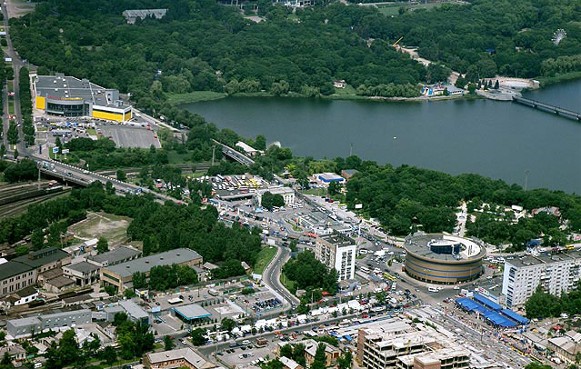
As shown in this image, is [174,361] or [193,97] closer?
[174,361]

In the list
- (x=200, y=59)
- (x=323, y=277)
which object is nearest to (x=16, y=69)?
(x=200, y=59)

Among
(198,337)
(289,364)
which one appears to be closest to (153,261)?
(198,337)

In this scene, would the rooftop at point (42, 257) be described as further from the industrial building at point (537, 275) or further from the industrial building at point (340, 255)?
the industrial building at point (537, 275)

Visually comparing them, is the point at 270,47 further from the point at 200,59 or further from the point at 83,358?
the point at 83,358

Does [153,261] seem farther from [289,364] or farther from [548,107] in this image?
[548,107]

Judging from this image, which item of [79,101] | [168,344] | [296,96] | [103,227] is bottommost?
[168,344]

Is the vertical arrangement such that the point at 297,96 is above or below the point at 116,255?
above

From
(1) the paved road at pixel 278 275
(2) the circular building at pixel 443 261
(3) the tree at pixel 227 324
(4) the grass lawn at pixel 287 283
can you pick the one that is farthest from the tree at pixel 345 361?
(2) the circular building at pixel 443 261
